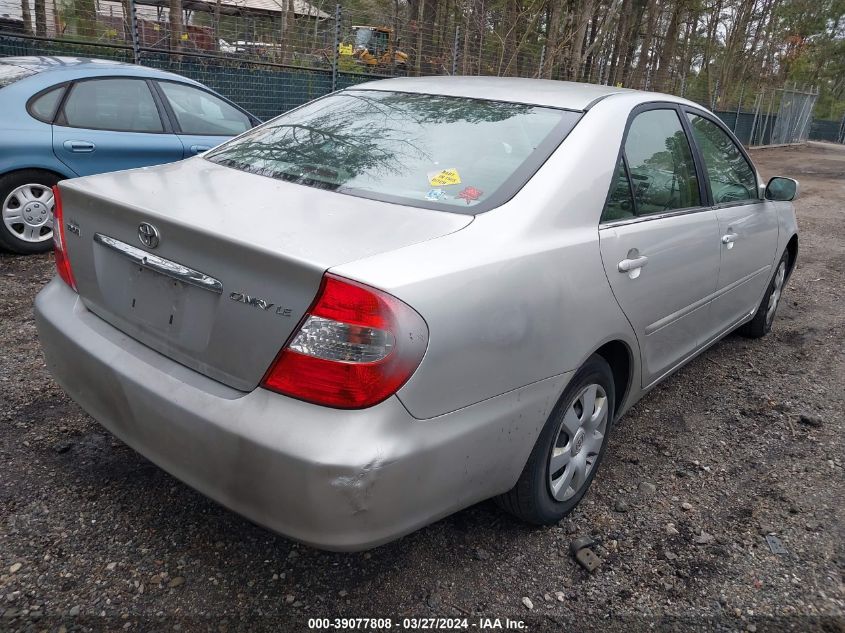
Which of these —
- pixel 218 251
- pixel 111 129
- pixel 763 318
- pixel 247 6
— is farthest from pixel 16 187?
pixel 247 6

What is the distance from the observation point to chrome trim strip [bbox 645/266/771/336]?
2930mm

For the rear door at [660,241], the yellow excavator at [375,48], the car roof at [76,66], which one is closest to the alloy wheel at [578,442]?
the rear door at [660,241]

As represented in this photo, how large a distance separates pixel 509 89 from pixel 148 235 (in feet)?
5.57

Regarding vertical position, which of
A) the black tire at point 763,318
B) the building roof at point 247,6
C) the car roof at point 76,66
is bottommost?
the black tire at point 763,318

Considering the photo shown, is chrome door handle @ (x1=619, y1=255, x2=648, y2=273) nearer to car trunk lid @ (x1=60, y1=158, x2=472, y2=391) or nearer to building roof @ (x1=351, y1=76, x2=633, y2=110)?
building roof @ (x1=351, y1=76, x2=633, y2=110)

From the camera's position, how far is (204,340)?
200 cm

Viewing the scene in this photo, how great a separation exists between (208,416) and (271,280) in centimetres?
42

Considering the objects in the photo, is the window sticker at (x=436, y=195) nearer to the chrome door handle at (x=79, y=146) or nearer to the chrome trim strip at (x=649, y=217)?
the chrome trim strip at (x=649, y=217)

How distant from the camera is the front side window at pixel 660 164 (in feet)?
9.45

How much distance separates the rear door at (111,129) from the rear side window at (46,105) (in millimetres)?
51

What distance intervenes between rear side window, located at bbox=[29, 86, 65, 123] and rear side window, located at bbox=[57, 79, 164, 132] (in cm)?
6

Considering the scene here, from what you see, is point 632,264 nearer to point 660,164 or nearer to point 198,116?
point 660,164

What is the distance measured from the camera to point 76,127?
5.45m

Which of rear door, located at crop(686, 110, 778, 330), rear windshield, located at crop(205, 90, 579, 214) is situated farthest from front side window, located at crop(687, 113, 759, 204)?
rear windshield, located at crop(205, 90, 579, 214)
